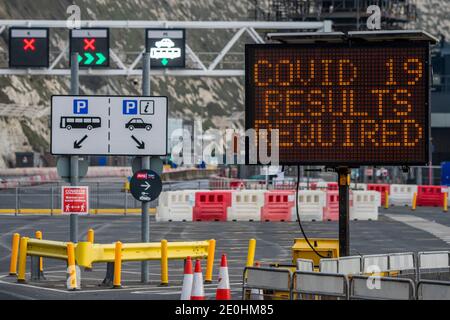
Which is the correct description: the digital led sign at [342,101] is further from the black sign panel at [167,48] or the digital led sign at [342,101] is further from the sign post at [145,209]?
the black sign panel at [167,48]

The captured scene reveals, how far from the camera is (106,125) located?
23125 millimetres

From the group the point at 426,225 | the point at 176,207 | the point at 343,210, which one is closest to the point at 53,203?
the point at 176,207

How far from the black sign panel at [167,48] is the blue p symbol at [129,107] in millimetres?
25441

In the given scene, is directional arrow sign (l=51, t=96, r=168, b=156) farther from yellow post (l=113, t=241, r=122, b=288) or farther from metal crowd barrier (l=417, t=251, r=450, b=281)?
metal crowd barrier (l=417, t=251, r=450, b=281)

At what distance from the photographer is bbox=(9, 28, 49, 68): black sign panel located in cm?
4906

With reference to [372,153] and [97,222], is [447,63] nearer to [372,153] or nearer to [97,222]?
[97,222]

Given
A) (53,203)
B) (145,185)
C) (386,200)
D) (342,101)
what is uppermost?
(342,101)

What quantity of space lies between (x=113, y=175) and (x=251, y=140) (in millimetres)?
93366

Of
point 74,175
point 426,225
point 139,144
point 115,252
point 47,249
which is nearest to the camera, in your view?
point 115,252

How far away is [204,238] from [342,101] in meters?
18.5

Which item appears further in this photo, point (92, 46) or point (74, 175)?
point (92, 46)

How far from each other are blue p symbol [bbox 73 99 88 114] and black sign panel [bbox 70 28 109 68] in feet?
78.6

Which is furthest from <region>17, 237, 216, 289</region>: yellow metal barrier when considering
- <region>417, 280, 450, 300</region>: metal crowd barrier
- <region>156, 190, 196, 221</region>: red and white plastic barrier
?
<region>156, 190, 196, 221</region>: red and white plastic barrier

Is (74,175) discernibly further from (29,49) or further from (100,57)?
(29,49)
